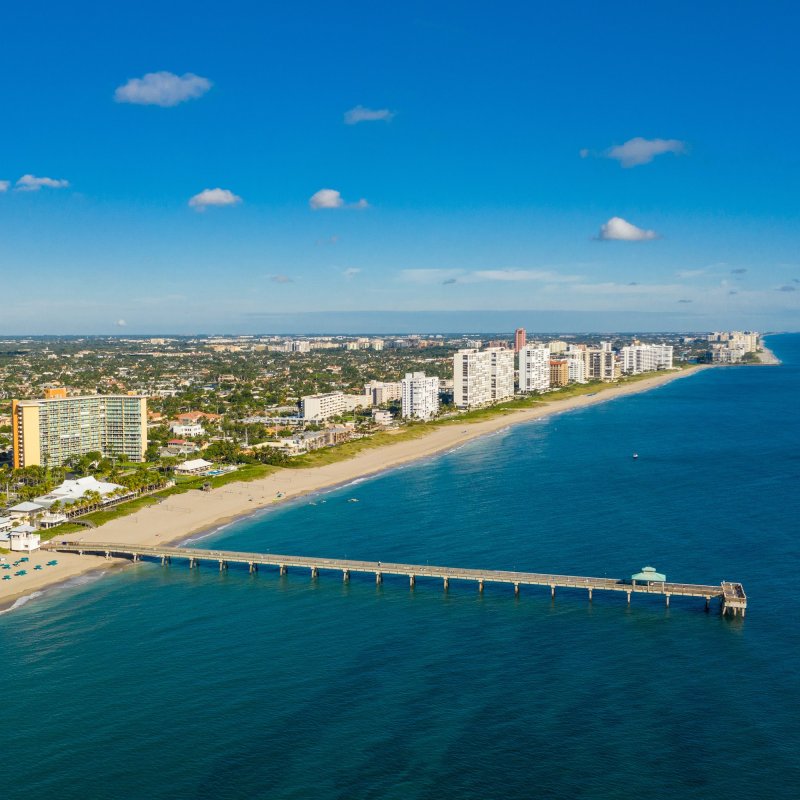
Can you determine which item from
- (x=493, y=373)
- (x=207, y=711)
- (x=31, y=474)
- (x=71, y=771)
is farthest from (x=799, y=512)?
(x=493, y=373)

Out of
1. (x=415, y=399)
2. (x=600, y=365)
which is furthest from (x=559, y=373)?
(x=415, y=399)

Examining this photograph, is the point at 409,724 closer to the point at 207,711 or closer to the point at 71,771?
the point at 207,711

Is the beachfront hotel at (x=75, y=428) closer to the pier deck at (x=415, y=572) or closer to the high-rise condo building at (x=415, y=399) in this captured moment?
the pier deck at (x=415, y=572)

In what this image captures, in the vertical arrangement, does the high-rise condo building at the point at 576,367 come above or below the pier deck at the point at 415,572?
above

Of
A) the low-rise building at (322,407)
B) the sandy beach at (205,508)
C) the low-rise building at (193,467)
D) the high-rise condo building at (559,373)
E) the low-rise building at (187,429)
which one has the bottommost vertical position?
the sandy beach at (205,508)

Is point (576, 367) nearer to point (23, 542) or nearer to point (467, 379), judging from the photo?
point (467, 379)

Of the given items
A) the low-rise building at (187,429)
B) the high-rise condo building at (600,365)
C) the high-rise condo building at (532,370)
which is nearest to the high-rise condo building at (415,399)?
the low-rise building at (187,429)
